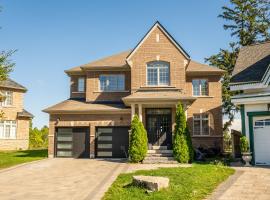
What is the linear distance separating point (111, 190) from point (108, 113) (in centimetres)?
1251

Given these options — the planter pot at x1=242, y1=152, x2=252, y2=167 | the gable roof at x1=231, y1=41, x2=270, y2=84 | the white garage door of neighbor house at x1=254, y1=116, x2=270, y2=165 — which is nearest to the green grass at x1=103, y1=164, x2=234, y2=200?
the planter pot at x1=242, y1=152, x2=252, y2=167

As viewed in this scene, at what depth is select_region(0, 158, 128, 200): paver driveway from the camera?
1095 centimetres

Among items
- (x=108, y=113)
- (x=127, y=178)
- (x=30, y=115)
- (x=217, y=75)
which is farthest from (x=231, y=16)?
(x=127, y=178)

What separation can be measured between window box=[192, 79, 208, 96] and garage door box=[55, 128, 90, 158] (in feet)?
33.4

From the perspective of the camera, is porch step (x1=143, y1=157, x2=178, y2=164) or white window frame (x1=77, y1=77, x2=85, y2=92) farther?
white window frame (x1=77, y1=77, x2=85, y2=92)

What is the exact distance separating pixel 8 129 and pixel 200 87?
21265mm

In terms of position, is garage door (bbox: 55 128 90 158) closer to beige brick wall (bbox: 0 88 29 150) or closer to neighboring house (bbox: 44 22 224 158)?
neighboring house (bbox: 44 22 224 158)

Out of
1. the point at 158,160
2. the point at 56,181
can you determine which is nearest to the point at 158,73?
the point at 158,160

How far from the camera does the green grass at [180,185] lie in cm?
1040

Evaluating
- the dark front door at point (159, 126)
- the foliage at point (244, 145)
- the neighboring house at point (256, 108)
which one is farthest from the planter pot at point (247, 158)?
the dark front door at point (159, 126)

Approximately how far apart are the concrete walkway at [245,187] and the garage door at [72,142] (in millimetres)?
12554

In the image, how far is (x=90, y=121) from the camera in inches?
931

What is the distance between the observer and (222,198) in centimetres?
1037

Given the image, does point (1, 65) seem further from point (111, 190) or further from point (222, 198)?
point (222, 198)
